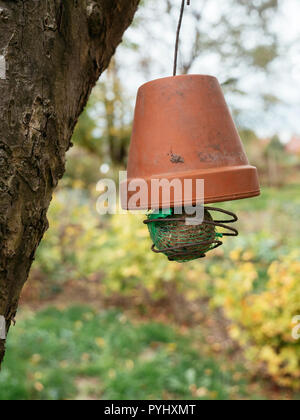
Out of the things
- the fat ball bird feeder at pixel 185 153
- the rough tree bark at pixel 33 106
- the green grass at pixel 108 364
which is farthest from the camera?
the green grass at pixel 108 364

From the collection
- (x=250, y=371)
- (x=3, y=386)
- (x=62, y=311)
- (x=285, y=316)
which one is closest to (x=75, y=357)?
(x=3, y=386)

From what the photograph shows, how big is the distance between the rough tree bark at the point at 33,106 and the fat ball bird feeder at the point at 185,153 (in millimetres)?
196

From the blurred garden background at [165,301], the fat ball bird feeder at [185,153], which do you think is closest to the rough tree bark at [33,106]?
the fat ball bird feeder at [185,153]

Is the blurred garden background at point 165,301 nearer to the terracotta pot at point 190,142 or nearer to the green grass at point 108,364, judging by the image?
the green grass at point 108,364

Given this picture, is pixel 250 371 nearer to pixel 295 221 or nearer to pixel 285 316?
pixel 285 316

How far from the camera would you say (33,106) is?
2.90 ft

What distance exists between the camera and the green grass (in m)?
3.07

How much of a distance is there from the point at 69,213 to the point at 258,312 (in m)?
4.44

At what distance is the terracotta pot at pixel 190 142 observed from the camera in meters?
0.99

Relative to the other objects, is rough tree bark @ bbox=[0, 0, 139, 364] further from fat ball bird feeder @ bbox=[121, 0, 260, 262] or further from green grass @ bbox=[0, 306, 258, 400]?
green grass @ bbox=[0, 306, 258, 400]

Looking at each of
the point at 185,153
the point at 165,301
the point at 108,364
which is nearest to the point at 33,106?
the point at 185,153

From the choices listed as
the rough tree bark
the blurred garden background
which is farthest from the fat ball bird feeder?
the blurred garden background

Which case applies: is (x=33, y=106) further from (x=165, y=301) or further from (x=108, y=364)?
(x=165, y=301)

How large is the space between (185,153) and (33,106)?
384 millimetres
